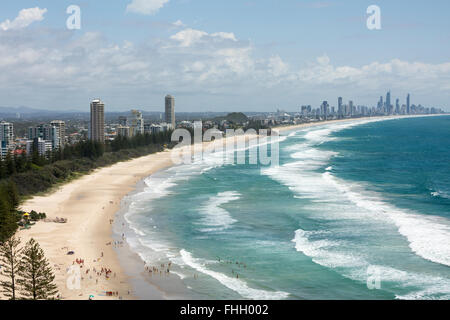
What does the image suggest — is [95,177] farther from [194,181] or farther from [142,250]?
[142,250]

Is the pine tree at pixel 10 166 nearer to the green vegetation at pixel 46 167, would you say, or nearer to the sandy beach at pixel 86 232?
the green vegetation at pixel 46 167

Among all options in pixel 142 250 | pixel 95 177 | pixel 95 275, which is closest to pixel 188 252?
pixel 142 250

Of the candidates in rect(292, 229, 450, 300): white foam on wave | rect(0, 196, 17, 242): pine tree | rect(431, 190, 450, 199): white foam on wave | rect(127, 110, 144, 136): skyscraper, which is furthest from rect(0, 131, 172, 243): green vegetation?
rect(127, 110, 144, 136): skyscraper

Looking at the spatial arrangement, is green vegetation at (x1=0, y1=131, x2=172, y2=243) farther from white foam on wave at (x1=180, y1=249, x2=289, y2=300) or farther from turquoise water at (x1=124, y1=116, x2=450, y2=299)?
white foam on wave at (x1=180, y1=249, x2=289, y2=300)

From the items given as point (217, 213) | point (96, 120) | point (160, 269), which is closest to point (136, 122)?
point (96, 120)

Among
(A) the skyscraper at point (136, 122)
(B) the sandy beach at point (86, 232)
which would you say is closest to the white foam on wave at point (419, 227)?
(B) the sandy beach at point (86, 232)
